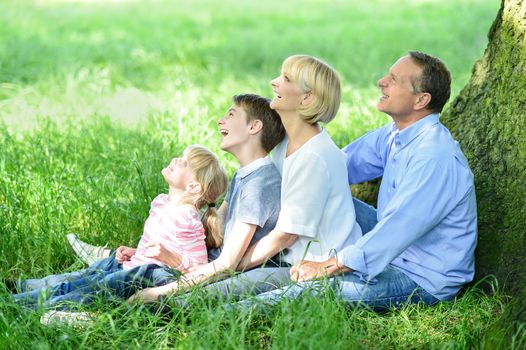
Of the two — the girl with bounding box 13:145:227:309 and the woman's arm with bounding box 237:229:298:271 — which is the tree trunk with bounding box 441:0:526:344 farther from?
the girl with bounding box 13:145:227:309

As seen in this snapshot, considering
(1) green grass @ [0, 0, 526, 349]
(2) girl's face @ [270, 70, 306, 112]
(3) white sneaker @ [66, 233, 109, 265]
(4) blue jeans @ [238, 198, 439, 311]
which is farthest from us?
(3) white sneaker @ [66, 233, 109, 265]

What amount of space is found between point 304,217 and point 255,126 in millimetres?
549

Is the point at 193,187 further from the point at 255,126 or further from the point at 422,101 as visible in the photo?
the point at 422,101

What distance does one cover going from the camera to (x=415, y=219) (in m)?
3.62

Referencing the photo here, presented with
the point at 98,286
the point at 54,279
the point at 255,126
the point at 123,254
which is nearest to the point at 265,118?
the point at 255,126

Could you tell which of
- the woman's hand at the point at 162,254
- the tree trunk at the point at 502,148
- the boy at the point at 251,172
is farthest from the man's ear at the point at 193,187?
the tree trunk at the point at 502,148

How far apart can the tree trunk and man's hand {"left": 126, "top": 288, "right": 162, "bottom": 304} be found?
150 cm

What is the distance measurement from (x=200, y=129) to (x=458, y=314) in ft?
9.06

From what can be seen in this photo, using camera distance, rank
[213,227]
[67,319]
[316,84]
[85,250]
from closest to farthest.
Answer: [67,319] → [316,84] → [213,227] → [85,250]

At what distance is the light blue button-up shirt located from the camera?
362 centimetres

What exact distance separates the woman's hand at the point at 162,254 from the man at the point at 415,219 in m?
0.57

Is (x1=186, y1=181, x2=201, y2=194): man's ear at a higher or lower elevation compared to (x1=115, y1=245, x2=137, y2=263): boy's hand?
higher

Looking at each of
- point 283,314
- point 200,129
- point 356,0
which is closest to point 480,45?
point 200,129

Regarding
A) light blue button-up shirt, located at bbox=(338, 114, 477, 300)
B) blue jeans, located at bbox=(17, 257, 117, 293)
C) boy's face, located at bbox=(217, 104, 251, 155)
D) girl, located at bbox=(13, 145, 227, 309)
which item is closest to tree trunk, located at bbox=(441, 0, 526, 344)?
light blue button-up shirt, located at bbox=(338, 114, 477, 300)
